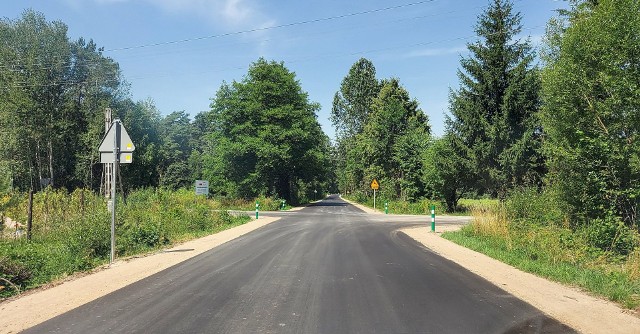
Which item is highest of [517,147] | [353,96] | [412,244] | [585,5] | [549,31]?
[353,96]

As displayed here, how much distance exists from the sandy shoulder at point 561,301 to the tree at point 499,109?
75.0 feet

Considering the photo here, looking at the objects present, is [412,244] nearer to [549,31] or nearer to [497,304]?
[497,304]

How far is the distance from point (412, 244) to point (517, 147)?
20329 millimetres

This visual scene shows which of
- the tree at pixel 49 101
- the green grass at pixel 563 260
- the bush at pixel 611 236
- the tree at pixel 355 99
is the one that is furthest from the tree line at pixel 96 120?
the bush at pixel 611 236

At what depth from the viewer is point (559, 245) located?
11.7m

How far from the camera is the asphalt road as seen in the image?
536 centimetres

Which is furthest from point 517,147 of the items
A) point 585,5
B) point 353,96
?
point 353,96

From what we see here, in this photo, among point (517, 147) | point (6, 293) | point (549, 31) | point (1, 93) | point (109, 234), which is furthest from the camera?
point (1, 93)

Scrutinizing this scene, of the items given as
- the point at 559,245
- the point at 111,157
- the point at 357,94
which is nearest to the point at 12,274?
the point at 111,157

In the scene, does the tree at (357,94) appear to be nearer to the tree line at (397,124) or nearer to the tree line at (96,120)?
the tree line at (397,124)

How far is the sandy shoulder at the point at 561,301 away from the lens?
568 cm

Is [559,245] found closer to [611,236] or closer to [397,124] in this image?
[611,236]

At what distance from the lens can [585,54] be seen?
44.6ft

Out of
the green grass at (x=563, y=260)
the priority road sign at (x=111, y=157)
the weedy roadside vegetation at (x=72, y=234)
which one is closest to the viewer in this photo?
the green grass at (x=563, y=260)
